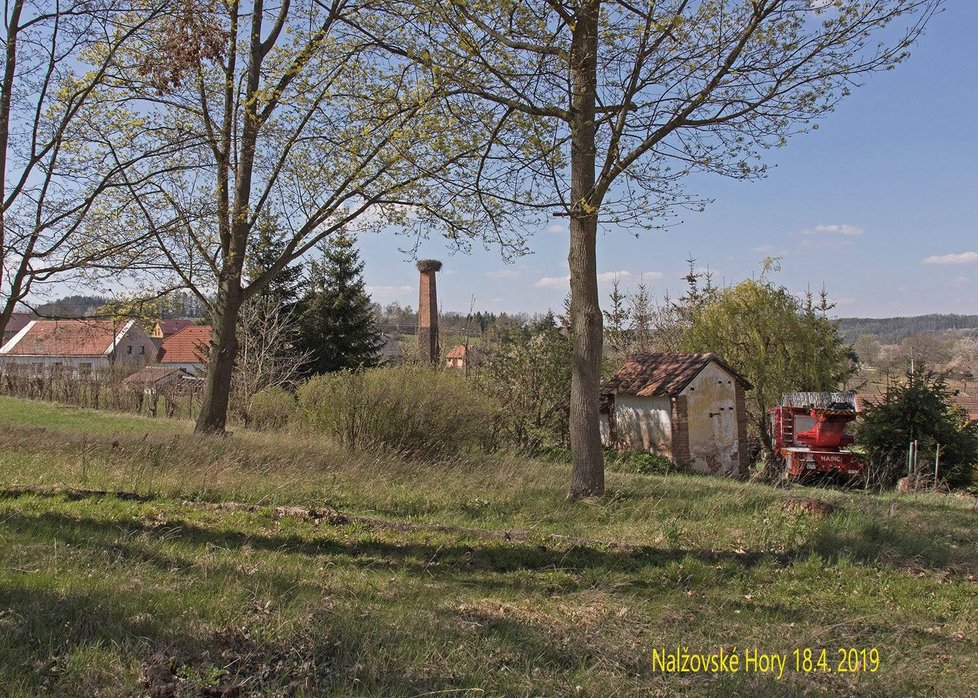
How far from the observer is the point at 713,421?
23156 millimetres

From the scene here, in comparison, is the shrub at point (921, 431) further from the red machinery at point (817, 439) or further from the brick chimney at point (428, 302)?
the brick chimney at point (428, 302)

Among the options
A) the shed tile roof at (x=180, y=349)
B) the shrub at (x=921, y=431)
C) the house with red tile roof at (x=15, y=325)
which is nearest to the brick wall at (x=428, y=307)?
the shrub at (x=921, y=431)

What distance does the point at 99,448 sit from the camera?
35.2ft

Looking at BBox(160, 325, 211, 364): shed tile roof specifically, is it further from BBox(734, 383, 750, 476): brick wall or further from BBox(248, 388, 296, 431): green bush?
BBox(734, 383, 750, 476): brick wall

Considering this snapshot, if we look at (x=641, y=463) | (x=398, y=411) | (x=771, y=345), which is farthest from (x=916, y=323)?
(x=398, y=411)

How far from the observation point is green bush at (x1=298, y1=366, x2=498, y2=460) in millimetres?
13125

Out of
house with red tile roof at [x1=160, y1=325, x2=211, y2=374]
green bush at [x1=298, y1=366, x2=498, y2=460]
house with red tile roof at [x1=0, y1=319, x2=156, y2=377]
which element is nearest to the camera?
green bush at [x1=298, y1=366, x2=498, y2=460]

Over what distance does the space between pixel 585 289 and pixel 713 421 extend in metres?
15.2

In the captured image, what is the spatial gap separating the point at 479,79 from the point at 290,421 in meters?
9.48

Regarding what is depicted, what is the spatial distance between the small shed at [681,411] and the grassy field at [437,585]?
38.8 feet

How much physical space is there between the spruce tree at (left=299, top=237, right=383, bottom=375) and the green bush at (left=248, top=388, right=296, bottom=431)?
32.9ft

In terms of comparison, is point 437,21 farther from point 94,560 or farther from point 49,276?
point 49,276

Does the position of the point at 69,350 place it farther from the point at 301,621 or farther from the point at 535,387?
the point at 301,621

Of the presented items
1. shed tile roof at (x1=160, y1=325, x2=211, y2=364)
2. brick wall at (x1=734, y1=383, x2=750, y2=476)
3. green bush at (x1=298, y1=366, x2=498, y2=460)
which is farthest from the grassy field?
shed tile roof at (x1=160, y1=325, x2=211, y2=364)
